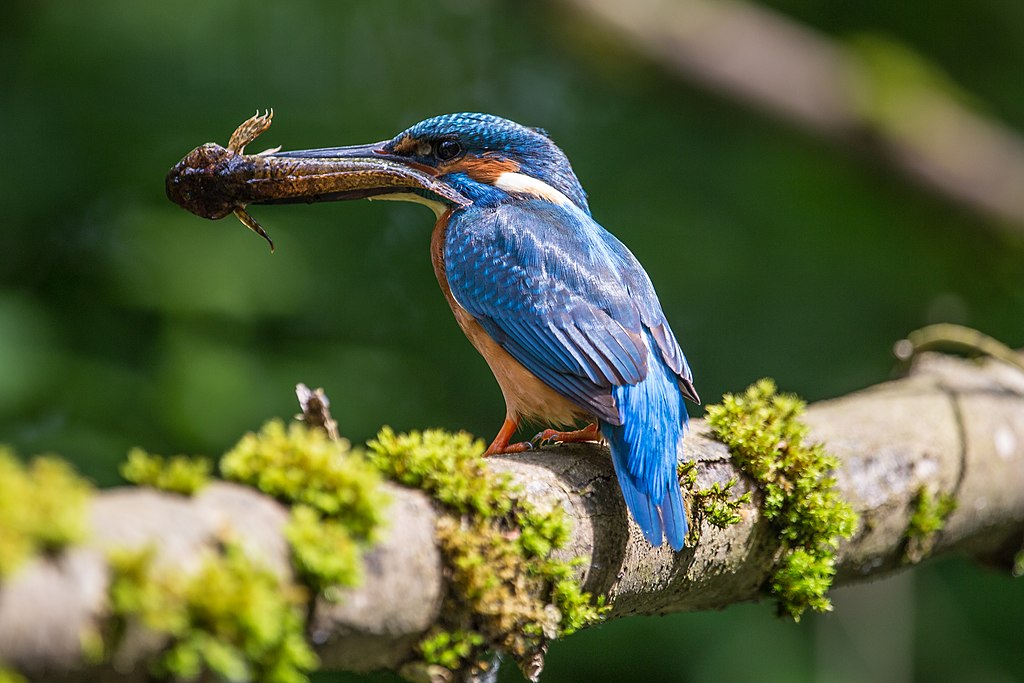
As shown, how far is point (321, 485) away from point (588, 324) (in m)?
1.20

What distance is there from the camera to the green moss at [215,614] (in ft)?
3.93

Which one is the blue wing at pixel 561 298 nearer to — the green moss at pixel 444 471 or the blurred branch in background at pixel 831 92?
the green moss at pixel 444 471

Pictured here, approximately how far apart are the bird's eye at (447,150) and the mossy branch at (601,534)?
3.87ft

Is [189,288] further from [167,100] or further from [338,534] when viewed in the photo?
[338,534]

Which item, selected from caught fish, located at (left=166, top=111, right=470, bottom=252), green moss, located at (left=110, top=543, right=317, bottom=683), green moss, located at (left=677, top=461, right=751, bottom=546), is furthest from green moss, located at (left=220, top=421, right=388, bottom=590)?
caught fish, located at (left=166, top=111, right=470, bottom=252)

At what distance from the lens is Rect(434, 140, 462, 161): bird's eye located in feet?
10.5

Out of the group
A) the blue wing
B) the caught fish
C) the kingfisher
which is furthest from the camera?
the caught fish

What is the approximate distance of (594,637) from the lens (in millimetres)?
4234

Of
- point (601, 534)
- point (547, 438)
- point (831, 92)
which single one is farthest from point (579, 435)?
point (831, 92)

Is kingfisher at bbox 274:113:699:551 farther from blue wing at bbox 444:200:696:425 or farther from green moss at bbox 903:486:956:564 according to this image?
green moss at bbox 903:486:956:564

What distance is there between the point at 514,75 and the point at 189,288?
2988 millimetres

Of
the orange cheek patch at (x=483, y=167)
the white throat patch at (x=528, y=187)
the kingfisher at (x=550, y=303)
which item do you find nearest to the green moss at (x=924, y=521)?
the kingfisher at (x=550, y=303)

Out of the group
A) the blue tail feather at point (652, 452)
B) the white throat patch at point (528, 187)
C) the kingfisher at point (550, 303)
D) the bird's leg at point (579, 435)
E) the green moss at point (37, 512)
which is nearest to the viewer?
the green moss at point (37, 512)

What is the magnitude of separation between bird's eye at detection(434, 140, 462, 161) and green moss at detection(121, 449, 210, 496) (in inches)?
77.2
